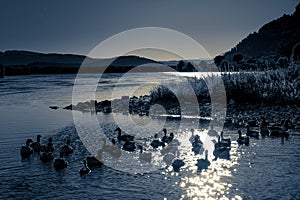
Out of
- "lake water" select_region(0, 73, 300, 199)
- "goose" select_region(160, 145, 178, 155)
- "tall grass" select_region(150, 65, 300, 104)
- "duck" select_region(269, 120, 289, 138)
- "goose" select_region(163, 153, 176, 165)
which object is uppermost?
"tall grass" select_region(150, 65, 300, 104)

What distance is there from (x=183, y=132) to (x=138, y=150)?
5194mm

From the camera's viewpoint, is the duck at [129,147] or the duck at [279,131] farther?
the duck at [279,131]

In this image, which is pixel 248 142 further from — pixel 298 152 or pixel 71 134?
pixel 71 134

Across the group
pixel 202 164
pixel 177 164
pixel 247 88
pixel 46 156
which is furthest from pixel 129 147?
pixel 247 88

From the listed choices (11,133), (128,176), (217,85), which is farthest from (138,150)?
(217,85)

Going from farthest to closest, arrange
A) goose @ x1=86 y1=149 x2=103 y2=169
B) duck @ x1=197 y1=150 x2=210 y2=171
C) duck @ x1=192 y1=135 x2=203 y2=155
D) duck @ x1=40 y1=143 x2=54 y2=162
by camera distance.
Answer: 1. duck @ x1=192 y1=135 x2=203 y2=155
2. duck @ x1=40 y1=143 x2=54 y2=162
3. goose @ x1=86 y1=149 x2=103 y2=169
4. duck @ x1=197 y1=150 x2=210 y2=171

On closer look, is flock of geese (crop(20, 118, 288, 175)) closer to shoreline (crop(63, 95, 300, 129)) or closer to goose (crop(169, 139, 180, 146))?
goose (crop(169, 139, 180, 146))

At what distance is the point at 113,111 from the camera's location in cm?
3350

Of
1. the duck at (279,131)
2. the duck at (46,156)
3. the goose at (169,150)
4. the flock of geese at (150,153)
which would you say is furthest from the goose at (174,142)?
the duck at (46,156)

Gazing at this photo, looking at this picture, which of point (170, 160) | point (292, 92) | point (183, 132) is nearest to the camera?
point (170, 160)

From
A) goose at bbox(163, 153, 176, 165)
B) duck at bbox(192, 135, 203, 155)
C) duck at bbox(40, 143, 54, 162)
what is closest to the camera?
goose at bbox(163, 153, 176, 165)

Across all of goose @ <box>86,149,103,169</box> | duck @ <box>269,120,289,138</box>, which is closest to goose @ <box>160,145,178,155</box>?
goose @ <box>86,149,103,169</box>

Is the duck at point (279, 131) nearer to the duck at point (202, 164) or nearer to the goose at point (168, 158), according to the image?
the duck at point (202, 164)

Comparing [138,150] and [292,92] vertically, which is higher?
[292,92]
